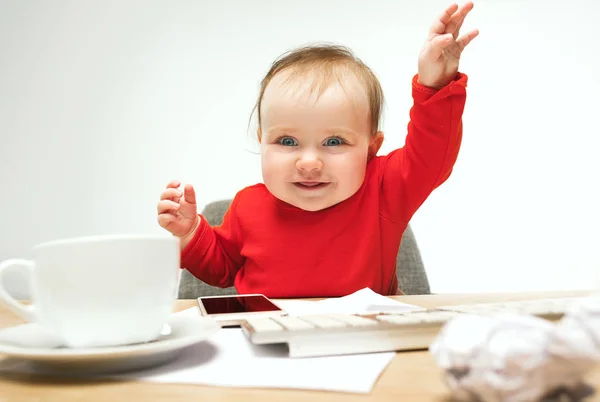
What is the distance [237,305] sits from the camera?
2.13 ft

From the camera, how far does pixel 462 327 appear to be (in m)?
0.26

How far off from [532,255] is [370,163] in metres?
1.04

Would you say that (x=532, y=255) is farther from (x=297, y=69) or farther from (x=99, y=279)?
(x=99, y=279)

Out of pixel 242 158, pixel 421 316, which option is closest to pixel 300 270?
pixel 421 316

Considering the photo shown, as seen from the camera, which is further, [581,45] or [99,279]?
[581,45]

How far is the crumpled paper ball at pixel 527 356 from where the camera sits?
220 millimetres

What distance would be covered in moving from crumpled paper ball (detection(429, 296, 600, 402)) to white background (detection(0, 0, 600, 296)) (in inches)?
65.0

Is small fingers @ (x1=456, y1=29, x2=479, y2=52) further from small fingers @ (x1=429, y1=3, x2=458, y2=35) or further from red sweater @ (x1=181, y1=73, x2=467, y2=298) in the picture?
red sweater @ (x1=181, y1=73, x2=467, y2=298)

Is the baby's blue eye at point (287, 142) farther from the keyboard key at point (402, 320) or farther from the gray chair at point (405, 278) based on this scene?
the keyboard key at point (402, 320)

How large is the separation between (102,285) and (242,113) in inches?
65.7

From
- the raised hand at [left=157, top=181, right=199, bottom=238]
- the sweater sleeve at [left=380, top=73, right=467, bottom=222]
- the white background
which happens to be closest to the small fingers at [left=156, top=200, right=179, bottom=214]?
the raised hand at [left=157, top=181, right=199, bottom=238]

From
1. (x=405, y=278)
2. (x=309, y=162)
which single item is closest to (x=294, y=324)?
(x=309, y=162)

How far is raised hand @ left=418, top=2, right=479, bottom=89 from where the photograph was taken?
2.47 ft

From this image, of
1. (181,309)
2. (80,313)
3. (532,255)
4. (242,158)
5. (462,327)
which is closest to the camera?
(462,327)
